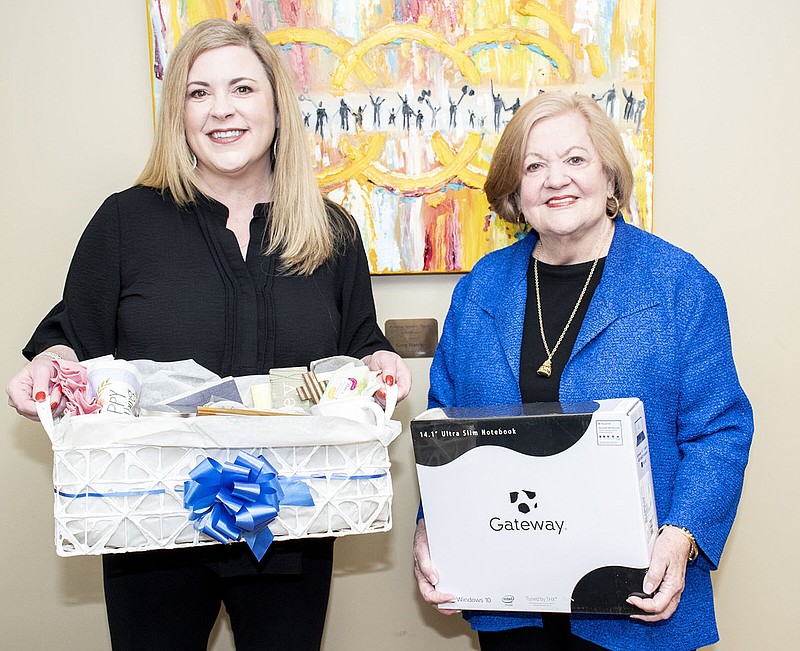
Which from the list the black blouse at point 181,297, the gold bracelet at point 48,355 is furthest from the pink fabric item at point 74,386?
the black blouse at point 181,297

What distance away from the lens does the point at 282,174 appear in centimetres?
137

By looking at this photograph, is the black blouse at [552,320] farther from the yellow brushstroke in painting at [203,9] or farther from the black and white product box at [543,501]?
the yellow brushstroke in painting at [203,9]

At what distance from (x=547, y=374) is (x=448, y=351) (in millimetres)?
220

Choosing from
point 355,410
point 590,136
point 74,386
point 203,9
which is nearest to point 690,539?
point 355,410

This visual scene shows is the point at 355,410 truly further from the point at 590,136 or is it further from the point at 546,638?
the point at 590,136

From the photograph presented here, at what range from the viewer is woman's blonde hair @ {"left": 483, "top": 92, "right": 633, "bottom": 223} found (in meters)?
1.31

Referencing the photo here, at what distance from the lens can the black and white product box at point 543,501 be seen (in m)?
1.05

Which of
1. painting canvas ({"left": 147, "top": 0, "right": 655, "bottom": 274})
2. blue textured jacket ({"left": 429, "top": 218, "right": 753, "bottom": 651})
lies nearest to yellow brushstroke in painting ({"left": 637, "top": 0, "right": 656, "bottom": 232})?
painting canvas ({"left": 147, "top": 0, "right": 655, "bottom": 274})

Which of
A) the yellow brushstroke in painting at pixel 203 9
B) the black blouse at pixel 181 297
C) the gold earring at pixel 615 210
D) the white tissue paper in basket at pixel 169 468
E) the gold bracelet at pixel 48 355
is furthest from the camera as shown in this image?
the yellow brushstroke in painting at pixel 203 9

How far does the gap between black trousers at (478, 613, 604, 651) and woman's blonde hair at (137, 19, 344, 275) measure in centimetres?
68

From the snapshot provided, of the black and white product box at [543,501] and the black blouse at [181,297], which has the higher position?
the black blouse at [181,297]

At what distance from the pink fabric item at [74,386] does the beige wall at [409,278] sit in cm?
68

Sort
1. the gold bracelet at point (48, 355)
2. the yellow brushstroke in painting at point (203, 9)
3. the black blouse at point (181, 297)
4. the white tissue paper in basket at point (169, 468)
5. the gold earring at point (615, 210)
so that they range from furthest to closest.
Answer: the yellow brushstroke in painting at point (203, 9) → the gold earring at point (615, 210) → the black blouse at point (181, 297) → the gold bracelet at point (48, 355) → the white tissue paper in basket at point (169, 468)

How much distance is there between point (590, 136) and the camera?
1305 millimetres
